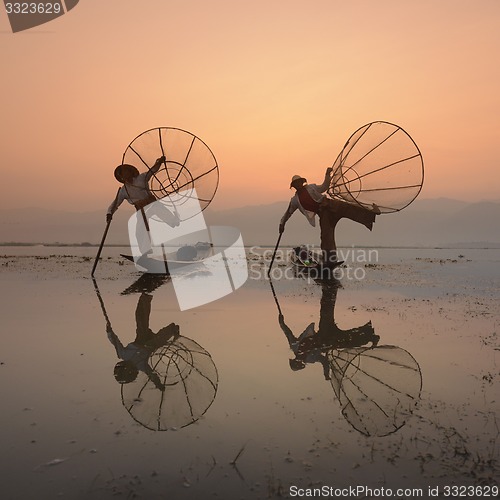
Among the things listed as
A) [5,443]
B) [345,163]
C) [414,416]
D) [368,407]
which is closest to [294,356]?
[368,407]

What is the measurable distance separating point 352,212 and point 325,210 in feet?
4.17

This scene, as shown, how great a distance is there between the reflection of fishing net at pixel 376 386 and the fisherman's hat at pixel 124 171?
46.7ft

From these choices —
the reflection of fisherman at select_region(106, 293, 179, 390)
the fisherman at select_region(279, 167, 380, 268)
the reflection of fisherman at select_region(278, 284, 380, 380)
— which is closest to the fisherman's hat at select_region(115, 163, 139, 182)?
the fisherman at select_region(279, 167, 380, 268)

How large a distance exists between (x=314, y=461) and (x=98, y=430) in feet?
7.25

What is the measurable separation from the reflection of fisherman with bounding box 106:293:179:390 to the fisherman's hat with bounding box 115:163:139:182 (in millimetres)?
9789

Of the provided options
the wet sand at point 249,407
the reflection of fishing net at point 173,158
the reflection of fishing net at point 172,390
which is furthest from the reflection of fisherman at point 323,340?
the reflection of fishing net at point 173,158

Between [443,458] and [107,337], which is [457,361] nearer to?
[443,458]

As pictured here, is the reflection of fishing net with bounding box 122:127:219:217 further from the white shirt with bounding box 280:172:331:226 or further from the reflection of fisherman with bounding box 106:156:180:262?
the white shirt with bounding box 280:172:331:226

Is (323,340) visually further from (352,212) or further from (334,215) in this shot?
(334,215)

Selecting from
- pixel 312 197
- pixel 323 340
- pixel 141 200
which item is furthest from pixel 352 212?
pixel 323 340

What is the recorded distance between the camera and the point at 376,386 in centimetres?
555

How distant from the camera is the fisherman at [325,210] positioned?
18969 mm

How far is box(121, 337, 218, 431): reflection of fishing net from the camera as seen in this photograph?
455cm

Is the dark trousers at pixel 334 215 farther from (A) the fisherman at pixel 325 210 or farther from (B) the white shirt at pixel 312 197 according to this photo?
(B) the white shirt at pixel 312 197
